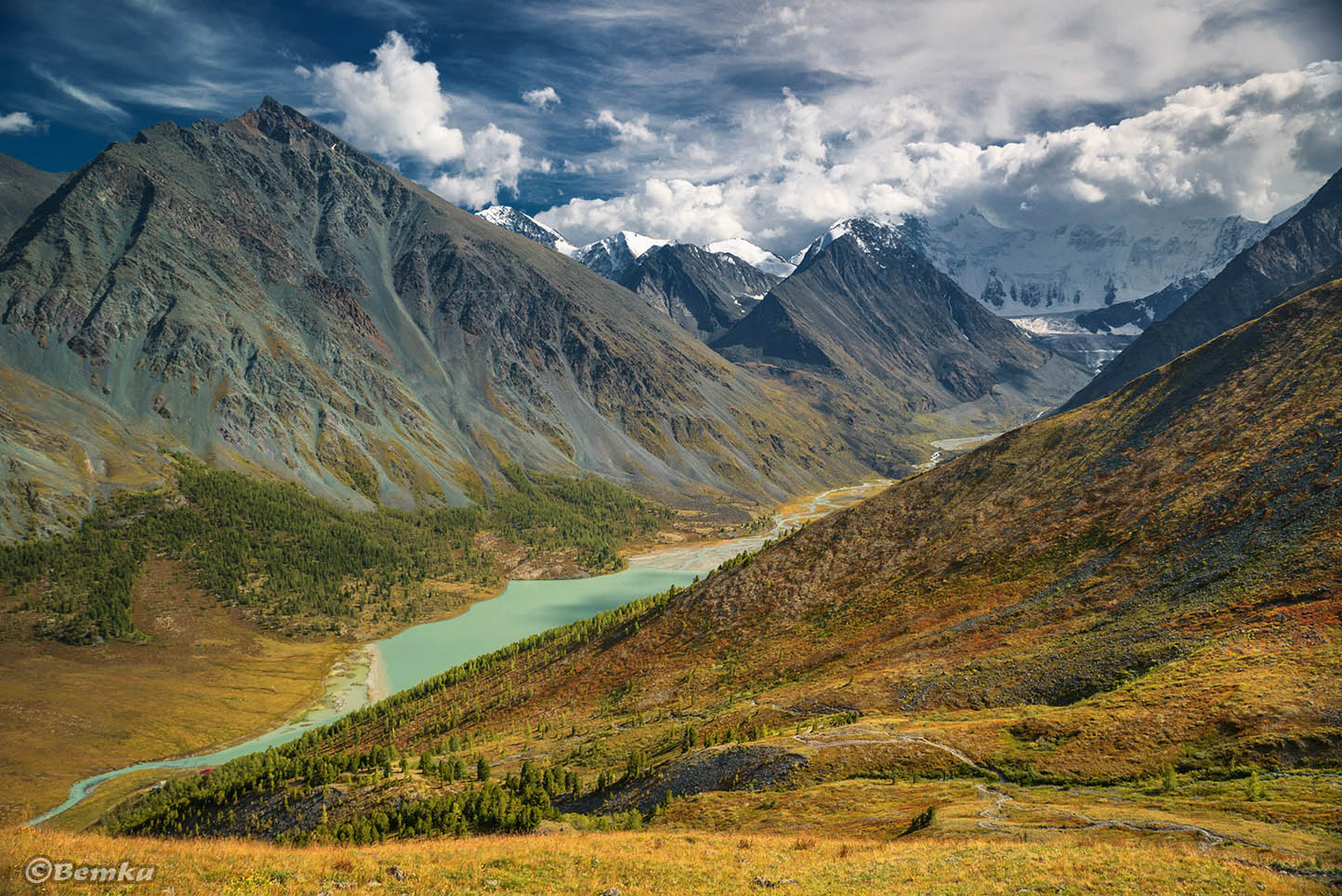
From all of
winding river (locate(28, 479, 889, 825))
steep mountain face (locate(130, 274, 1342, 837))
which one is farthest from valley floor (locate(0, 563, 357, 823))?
steep mountain face (locate(130, 274, 1342, 837))

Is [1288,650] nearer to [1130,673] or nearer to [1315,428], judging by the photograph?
[1130,673]

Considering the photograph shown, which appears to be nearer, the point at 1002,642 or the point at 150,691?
the point at 1002,642

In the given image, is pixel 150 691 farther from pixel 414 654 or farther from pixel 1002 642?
pixel 1002 642

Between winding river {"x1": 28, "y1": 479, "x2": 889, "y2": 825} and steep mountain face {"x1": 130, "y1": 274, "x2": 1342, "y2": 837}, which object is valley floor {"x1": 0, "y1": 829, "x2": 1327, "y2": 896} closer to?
steep mountain face {"x1": 130, "y1": 274, "x2": 1342, "y2": 837}

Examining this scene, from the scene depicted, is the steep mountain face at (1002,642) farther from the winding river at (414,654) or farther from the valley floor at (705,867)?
the winding river at (414,654)

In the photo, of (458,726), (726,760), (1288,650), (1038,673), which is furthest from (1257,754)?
(458,726)

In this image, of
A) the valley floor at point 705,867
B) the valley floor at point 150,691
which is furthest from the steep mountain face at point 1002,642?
the valley floor at point 150,691

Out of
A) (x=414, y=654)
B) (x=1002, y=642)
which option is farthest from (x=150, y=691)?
(x=1002, y=642)
